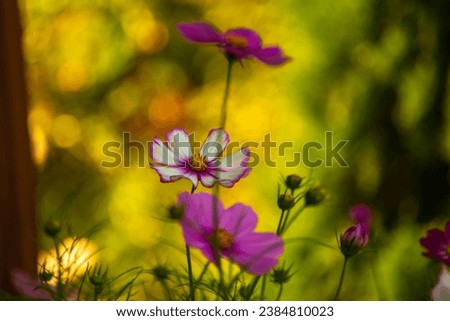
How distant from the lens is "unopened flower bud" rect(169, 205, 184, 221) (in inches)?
29.8

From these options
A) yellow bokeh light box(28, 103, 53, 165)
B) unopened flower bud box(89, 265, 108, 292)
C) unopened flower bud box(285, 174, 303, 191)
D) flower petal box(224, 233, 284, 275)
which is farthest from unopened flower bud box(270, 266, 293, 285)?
yellow bokeh light box(28, 103, 53, 165)

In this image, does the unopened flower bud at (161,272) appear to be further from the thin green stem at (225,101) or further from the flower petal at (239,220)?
the thin green stem at (225,101)

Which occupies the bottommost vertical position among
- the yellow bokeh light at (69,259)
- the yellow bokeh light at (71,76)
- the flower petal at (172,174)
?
the yellow bokeh light at (69,259)

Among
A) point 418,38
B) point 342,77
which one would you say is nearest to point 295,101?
point 342,77

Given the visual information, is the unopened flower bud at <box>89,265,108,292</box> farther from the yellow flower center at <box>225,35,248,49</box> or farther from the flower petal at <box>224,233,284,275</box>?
the yellow flower center at <box>225,35,248,49</box>

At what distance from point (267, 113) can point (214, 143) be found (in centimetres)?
8

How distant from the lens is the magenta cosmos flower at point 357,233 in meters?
0.75

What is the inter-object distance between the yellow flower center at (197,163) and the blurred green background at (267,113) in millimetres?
28

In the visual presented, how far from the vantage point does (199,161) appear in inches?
29.6

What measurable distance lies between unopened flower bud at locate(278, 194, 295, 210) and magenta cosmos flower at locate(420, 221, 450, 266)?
0.19 m

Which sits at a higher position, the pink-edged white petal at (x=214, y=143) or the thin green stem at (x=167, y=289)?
the pink-edged white petal at (x=214, y=143)

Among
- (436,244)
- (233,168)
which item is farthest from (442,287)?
(233,168)

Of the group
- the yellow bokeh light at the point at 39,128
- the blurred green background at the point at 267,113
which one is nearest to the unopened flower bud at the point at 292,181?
the blurred green background at the point at 267,113
